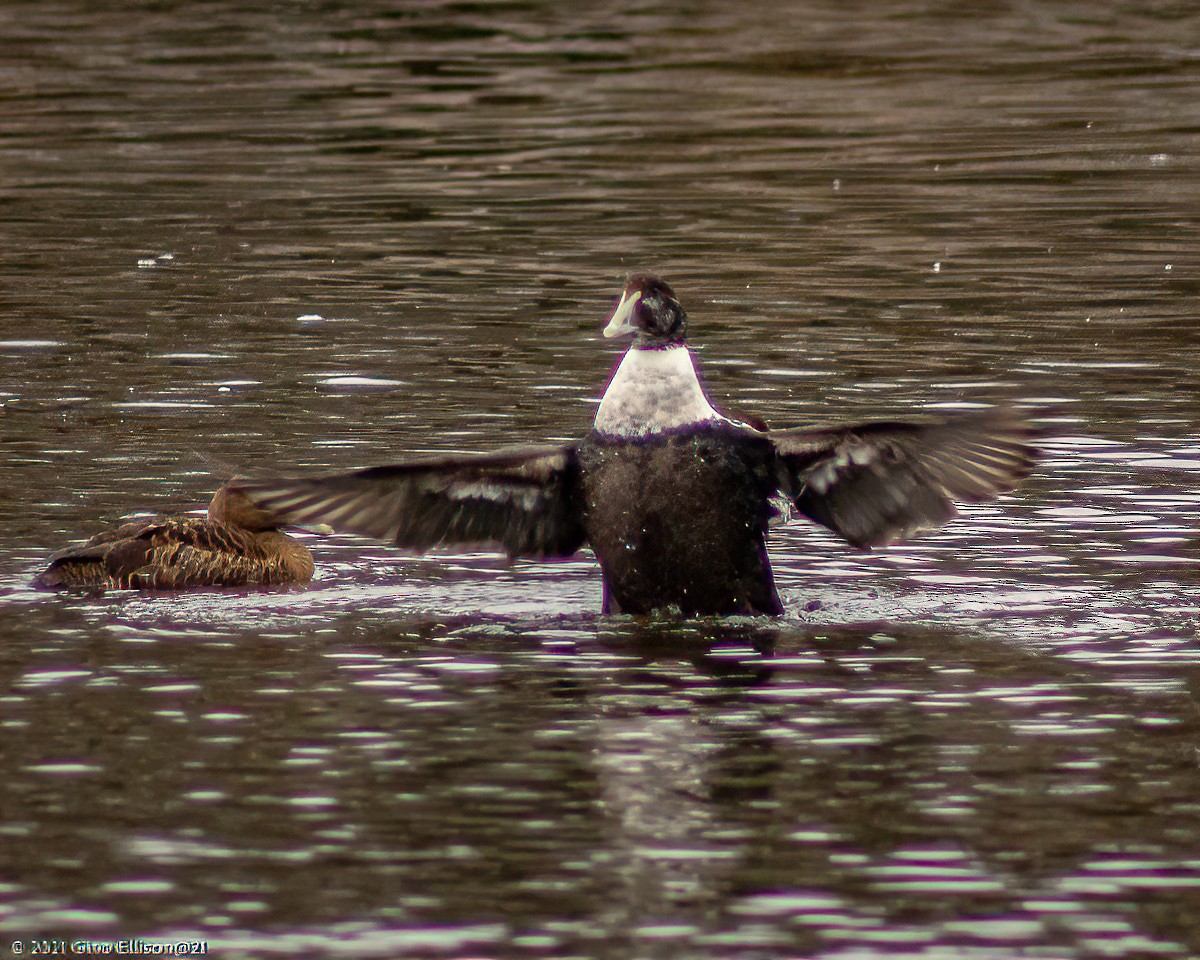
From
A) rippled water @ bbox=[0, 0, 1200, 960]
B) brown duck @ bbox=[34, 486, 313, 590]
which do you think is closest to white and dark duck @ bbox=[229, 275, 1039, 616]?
rippled water @ bbox=[0, 0, 1200, 960]

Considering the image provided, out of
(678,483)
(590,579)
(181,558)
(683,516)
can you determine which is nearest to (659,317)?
(678,483)

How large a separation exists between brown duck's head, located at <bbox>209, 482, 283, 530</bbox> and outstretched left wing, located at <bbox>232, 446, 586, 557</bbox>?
70cm

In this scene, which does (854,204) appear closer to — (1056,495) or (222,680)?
(1056,495)

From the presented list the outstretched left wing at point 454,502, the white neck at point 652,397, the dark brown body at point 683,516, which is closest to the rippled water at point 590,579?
the dark brown body at point 683,516

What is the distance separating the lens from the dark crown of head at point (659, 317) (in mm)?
9969

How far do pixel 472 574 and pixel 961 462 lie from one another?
234cm

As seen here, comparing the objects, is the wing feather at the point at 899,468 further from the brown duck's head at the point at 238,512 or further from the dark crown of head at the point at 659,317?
the brown duck's head at the point at 238,512

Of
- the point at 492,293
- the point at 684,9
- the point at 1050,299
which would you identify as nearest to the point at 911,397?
the point at 1050,299

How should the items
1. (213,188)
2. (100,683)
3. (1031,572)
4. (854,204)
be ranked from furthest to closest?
(213,188) → (854,204) → (1031,572) → (100,683)

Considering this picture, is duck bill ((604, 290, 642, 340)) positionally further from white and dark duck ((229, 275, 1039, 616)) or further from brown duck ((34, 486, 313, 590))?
brown duck ((34, 486, 313, 590))

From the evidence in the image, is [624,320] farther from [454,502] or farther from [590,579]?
[590,579]

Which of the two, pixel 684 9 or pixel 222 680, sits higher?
pixel 684 9

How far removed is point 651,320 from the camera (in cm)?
996

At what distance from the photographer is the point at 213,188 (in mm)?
24547
